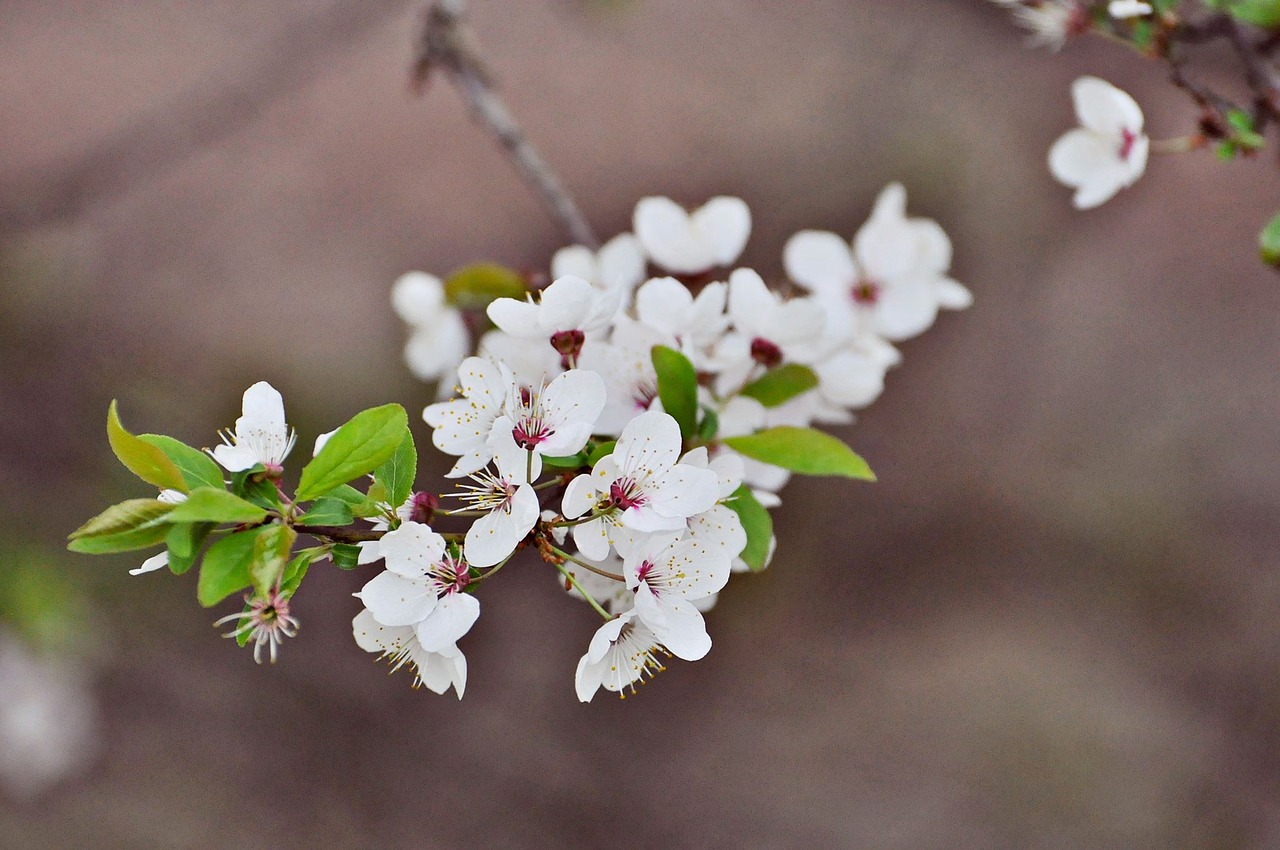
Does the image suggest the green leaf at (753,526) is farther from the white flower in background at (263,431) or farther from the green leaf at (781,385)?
the white flower in background at (263,431)

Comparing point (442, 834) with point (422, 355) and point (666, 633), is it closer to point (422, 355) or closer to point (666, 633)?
point (422, 355)

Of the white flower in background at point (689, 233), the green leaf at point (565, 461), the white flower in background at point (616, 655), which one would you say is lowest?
the white flower in background at point (616, 655)

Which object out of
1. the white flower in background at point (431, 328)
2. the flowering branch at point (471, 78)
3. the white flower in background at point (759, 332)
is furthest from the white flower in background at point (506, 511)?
the flowering branch at point (471, 78)

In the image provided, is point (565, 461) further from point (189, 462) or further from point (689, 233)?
point (689, 233)

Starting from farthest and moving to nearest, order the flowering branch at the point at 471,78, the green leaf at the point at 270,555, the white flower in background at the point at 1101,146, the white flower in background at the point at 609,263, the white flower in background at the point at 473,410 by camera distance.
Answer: the flowering branch at the point at 471,78
the white flower in background at the point at 609,263
the white flower in background at the point at 1101,146
the white flower in background at the point at 473,410
the green leaf at the point at 270,555

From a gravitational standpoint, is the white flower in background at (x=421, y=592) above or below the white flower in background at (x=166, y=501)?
below

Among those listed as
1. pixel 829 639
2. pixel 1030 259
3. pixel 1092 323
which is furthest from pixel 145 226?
pixel 1092 323

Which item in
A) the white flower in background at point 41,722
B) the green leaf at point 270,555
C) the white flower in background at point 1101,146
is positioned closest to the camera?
the green leaf at point 270,555
